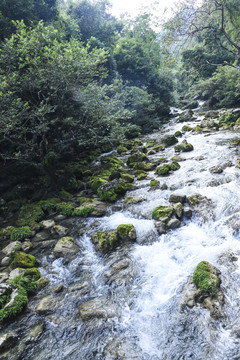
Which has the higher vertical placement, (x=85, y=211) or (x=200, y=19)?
(x=200, y=19)

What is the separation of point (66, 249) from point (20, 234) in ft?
8.57

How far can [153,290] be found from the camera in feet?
16.6

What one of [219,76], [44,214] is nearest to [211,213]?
[44,214]

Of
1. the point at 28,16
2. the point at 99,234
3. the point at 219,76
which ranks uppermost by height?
the point at 28,16

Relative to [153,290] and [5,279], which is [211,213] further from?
[5,279]

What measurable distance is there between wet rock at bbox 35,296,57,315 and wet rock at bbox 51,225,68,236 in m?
3.35

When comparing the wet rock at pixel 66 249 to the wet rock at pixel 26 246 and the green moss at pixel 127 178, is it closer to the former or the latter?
the wet rock at pixel 26 246

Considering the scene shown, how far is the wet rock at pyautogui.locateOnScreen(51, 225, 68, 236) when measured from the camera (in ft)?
27.6

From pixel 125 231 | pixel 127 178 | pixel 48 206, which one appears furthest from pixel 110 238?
pixel 127 178

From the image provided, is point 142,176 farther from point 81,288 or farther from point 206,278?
point 206,278

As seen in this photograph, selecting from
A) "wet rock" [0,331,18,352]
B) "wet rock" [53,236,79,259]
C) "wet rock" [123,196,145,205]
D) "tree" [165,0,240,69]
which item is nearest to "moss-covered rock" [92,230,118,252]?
"wet rock" [53,236,79,259]

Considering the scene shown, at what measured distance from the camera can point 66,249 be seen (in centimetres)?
705

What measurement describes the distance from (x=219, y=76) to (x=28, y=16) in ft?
80.8

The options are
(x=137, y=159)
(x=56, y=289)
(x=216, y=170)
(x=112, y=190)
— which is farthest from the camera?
(x=137, y=159)
